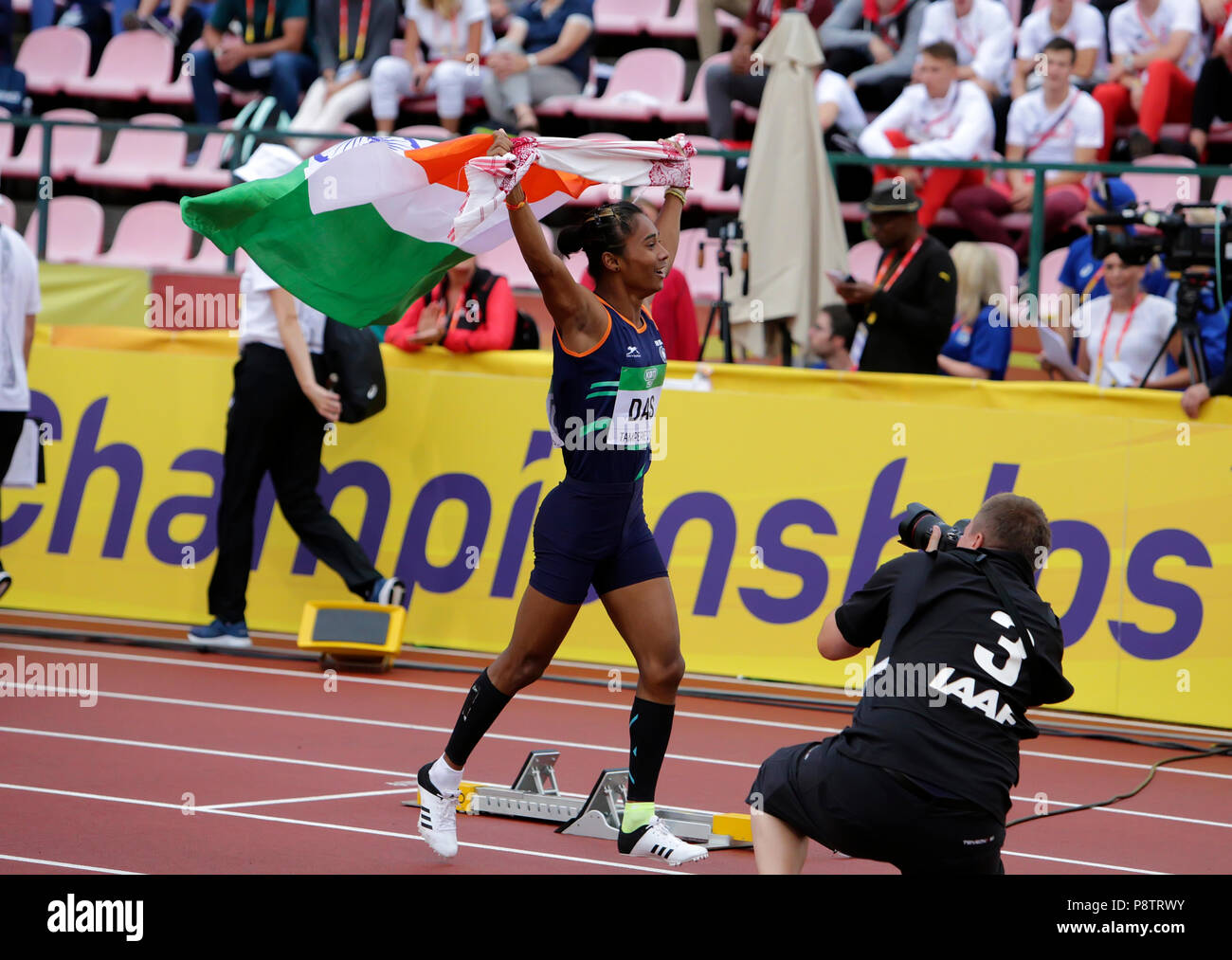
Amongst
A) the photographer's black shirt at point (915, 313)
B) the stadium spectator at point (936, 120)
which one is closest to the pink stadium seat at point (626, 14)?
the stadium spectator at point (936, 120)

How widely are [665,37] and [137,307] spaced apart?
611 centimetres

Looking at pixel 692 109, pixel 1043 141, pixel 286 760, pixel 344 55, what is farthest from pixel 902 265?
pixel 344 55

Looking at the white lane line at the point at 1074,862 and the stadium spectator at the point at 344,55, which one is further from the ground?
the stadium spectator at the point at 344,55

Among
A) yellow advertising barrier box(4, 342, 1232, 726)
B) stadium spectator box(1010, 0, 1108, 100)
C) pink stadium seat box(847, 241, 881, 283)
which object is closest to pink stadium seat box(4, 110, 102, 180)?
yellow advertising barrier box(4, 342, 1232, 726)

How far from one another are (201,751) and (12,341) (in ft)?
10.5

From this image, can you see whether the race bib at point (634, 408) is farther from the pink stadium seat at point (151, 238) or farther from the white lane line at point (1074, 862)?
the pink stadium seat at point (151, 238)

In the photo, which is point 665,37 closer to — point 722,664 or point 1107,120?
point 1107,120

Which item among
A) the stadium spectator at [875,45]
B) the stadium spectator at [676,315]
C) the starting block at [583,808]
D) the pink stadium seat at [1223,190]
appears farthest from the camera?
the stadium spectator at [875,45]

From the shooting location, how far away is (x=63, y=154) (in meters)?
16.3

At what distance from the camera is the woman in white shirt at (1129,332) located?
9.99 m

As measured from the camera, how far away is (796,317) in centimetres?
1099

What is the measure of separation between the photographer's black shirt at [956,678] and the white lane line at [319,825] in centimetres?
168

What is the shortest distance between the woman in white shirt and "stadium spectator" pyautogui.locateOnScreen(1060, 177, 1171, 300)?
0.24m

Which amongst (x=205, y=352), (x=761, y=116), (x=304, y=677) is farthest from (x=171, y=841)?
(x=761, y=116)
